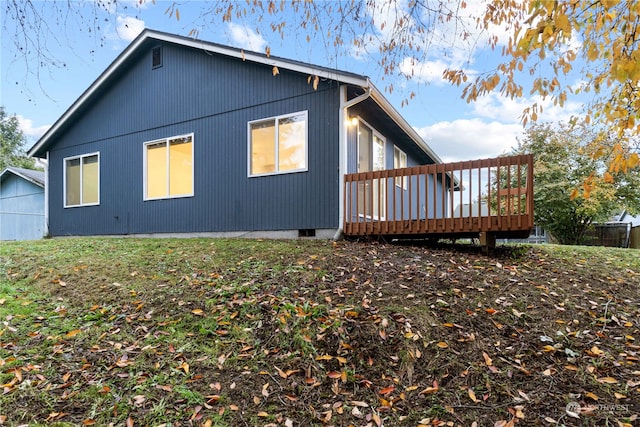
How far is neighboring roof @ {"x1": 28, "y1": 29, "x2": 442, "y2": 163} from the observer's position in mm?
6980

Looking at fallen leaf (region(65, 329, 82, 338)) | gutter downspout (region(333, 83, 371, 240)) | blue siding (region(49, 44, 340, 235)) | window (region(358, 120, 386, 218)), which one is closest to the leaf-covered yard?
fallen leaf (region(65, 329, 82, 338))

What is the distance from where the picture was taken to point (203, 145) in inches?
354

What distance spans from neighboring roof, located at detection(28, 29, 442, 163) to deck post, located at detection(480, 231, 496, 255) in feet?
10.2

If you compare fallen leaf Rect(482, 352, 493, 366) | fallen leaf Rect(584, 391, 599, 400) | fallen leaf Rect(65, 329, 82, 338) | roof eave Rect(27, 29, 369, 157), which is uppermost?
roof eave Rect(27, 29, 369, 157)

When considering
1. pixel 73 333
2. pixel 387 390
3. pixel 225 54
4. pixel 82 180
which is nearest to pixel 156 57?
pixel 225 54

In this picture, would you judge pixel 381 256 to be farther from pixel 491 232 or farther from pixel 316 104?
pixel 316 104

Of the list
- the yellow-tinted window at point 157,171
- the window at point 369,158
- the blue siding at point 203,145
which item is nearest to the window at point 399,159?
the window at point 369,158

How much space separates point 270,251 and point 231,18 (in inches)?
127

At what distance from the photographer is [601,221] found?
15.4 m

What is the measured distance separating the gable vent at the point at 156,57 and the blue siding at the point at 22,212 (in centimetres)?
974

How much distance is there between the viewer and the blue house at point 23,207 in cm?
1612

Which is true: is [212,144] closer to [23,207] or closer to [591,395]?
[591,395]

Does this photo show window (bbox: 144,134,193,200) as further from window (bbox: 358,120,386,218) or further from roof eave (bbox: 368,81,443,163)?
roof eave (bbox: 368,81,443,163)

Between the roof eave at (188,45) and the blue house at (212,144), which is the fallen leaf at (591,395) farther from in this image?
the roof eave at (188,45)
